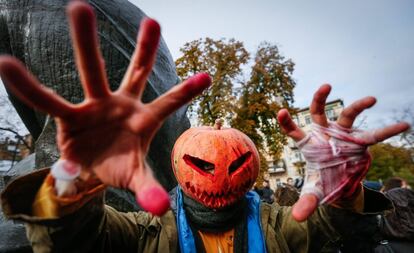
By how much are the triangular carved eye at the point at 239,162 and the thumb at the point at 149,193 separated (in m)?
0.95

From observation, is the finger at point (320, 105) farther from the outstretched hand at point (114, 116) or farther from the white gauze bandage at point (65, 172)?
the white gauze bandage at point (65, 172)

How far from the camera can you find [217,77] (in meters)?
21.1

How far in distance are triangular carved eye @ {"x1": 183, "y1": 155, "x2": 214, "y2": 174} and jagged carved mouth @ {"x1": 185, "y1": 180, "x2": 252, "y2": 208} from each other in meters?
0.11

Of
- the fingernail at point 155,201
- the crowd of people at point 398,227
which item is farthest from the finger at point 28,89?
the crowd of people at point 398,227

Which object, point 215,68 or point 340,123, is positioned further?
point 215,68

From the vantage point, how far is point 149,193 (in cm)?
103

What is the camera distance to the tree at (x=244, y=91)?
20.3 m

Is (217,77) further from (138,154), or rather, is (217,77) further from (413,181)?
(138,154)

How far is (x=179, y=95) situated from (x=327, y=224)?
1.11 metres

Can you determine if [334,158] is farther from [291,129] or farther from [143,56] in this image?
[143,56]

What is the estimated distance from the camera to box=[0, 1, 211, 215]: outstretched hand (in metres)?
1.10

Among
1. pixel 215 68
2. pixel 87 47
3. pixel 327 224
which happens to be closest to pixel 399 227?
pixel 327 224

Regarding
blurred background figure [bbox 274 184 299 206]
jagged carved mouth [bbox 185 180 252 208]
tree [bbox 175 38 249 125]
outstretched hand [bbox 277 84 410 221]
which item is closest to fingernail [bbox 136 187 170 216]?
outstretched hand [bbox 277 84 410 221]

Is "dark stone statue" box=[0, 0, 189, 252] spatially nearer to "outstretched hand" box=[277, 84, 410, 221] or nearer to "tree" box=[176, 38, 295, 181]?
"outstretched hand" box=[277, 84, 410, 221]
